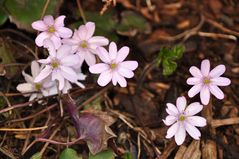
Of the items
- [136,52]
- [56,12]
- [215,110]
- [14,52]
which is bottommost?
[215,110]

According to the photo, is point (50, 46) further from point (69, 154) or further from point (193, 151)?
point (193, 151)

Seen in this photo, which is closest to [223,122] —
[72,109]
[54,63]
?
[72,109]

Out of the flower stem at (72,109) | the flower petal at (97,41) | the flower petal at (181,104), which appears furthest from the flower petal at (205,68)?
the flower stem at (72,109)

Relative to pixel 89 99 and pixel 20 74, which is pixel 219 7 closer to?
pixel 89 99

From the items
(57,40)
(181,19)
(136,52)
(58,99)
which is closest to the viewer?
(57,40)

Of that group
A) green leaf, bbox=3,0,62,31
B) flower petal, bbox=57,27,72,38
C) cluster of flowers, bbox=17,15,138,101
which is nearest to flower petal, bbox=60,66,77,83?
cluster of flowers, bbox=17,15,138,101

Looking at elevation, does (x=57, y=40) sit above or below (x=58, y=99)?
above

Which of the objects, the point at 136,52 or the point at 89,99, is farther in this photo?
the point at 136,52

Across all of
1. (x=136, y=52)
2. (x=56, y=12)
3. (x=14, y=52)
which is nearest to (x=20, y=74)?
(x=14, y=52)
